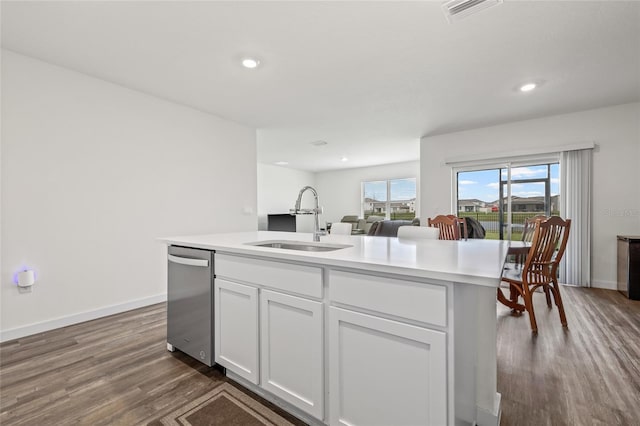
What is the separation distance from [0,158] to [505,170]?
6243mm

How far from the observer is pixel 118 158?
302 cm

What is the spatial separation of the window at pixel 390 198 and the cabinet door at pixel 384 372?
747 centimetres

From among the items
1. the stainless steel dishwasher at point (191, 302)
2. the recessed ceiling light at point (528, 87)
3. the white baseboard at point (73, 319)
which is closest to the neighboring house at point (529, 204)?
the recessed ceiling light at point (528, 87)

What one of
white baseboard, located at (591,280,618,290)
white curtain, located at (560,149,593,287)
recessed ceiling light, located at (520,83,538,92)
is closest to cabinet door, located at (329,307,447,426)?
recessed ceiling light, located at (520,83,538,92)

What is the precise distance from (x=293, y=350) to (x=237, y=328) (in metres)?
0.43

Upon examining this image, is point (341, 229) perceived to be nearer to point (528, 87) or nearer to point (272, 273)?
point (272, 273)

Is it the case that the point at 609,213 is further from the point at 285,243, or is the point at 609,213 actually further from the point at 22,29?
the point at 22,29

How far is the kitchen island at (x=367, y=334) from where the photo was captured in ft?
3.20

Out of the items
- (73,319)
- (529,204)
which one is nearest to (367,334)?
(73,319)

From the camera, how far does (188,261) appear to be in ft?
6.08

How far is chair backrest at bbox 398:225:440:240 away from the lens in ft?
6.99

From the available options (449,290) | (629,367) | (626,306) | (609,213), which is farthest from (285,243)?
(609,213)

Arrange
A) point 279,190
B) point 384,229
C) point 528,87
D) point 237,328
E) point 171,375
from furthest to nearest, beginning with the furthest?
point 279,190, point 384,229, point 528,87, point 171,375, point 237,328

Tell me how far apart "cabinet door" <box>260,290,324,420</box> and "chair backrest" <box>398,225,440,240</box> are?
1.18 meters
